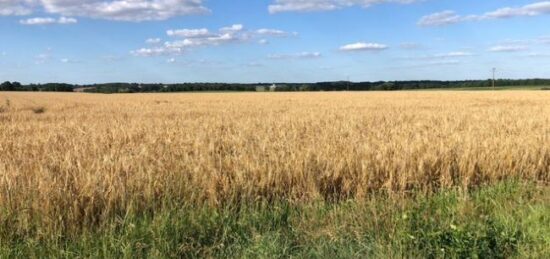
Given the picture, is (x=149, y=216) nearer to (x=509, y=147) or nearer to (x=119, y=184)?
(x=119, y=184)

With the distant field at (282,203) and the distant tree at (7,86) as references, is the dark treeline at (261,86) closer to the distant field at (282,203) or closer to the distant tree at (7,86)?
the distant tree at (7,86)

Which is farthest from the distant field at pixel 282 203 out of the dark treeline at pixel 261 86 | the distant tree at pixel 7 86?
the distant tree at pixel 7 86

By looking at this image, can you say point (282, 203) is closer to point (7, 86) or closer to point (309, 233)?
point (309, 233)

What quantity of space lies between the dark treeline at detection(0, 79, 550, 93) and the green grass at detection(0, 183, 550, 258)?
95.4 m

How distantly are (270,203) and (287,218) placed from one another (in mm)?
616

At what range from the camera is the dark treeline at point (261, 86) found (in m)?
102

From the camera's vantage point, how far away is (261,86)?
382ft

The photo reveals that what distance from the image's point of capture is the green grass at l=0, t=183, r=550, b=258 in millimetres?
4406

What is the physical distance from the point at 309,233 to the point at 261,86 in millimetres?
111934

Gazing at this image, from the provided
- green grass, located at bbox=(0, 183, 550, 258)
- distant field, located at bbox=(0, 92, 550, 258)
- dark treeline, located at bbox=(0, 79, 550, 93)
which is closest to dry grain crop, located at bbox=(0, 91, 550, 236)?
distant field, located at bbox=(0, 92, 550, 258)

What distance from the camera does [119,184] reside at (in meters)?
5.44

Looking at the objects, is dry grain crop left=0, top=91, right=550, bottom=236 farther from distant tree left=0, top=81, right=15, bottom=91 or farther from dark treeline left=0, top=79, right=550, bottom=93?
distant tree left=0, top=81, right=15, bottom=91

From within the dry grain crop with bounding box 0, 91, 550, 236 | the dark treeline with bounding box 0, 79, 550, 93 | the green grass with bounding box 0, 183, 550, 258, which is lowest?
the green grass with bounding box 0, 183, 550, 258

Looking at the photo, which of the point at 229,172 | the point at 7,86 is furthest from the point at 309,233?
the point at 7,86
